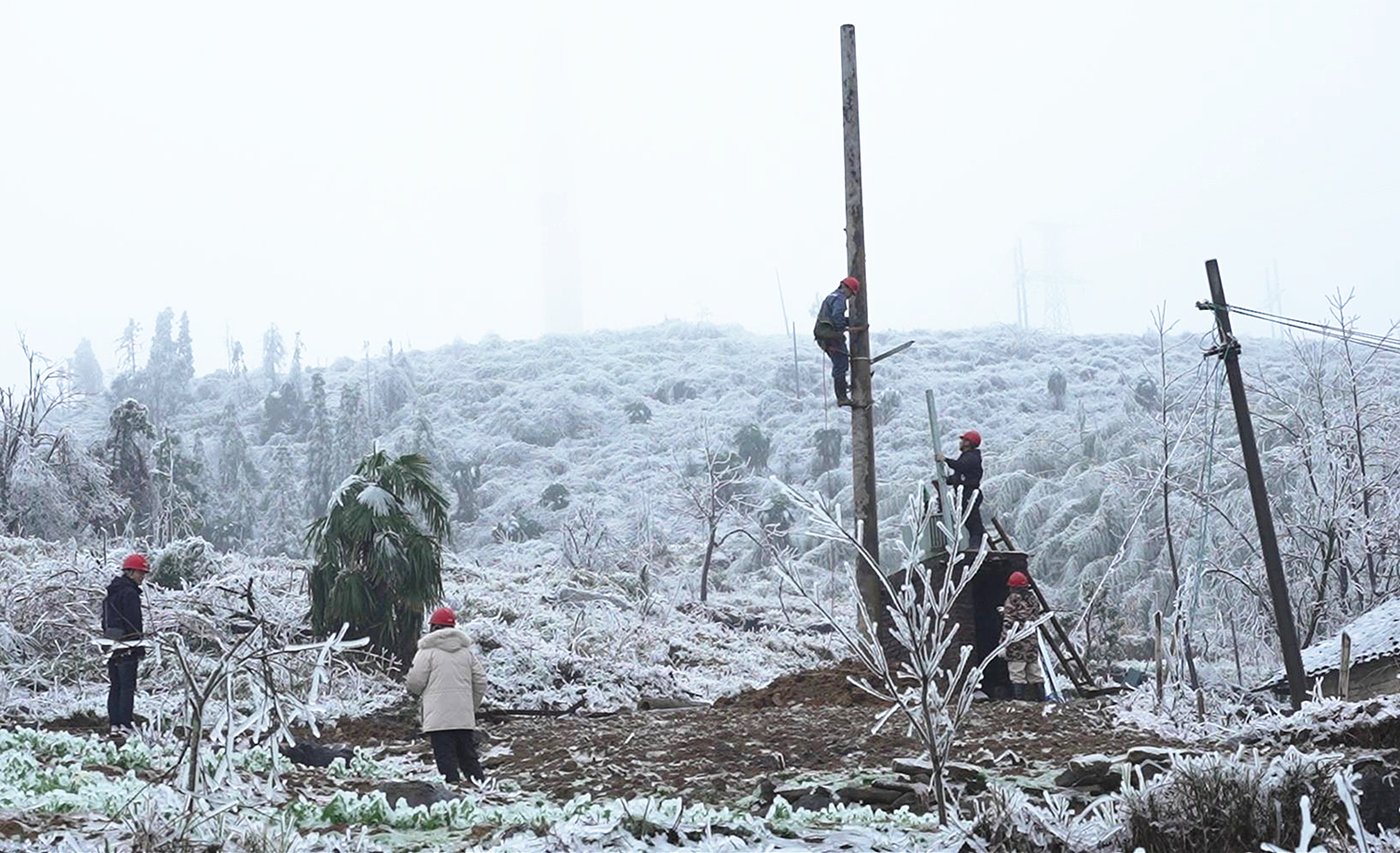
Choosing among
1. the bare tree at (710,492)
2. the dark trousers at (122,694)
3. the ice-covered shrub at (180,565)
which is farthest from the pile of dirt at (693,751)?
the bare tree at (710,492)

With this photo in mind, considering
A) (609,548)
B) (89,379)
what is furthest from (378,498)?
(89,379)

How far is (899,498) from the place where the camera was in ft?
146

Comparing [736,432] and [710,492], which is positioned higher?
[736,432]

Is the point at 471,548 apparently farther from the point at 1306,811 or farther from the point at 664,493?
the point at 1306,811

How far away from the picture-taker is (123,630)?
11.7 metres

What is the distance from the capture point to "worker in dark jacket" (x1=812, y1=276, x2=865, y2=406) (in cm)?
1498

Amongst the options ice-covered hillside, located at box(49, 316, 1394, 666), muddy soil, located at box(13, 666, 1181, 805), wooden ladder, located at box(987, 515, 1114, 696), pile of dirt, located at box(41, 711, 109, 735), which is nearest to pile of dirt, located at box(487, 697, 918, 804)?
muddy soil, located at box(13, 666, 1181, 805)

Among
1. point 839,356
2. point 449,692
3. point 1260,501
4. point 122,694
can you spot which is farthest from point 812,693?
point 122,694

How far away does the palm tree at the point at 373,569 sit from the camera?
15.2m

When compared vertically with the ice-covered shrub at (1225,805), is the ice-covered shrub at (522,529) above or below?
below

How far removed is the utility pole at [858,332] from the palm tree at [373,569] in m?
5.21

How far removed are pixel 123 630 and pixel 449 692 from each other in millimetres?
4043

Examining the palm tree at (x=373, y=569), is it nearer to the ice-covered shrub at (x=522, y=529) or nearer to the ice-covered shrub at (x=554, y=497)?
the ice-covered shrub at (x=522, y=529)

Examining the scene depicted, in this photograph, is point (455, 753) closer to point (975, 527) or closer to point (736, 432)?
point (975, 527)
